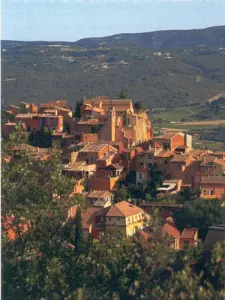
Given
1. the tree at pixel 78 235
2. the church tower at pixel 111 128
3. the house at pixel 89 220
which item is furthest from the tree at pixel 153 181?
the tree at pixel 78 235

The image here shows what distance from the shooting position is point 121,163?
2428 centimetres

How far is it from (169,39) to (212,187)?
76.7 meters

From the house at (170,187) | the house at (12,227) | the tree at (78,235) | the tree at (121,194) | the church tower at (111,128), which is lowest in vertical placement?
the tree at (121,194)

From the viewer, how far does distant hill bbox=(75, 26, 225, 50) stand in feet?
304

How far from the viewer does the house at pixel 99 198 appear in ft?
71.7

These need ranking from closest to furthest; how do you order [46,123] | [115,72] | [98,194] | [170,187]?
[98,194]
[170,187]
[46,123]
[115,72]

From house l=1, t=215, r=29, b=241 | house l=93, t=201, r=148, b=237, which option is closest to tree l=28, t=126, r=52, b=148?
house l=93, t=201, r=148, b=237

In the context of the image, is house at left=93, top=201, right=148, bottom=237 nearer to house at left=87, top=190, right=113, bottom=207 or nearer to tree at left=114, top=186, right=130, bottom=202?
house at left=87, top=190, right=113, bottom=207

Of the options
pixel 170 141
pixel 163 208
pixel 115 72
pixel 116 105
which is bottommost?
pixel 163 208

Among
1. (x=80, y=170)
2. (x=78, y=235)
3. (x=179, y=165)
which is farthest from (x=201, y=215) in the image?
(x=80, y=170)

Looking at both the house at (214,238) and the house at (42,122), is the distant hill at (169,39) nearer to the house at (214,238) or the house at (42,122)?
the house at (42,122)

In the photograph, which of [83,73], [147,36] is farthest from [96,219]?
[147,36]

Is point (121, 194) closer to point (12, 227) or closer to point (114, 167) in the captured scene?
point (114, 167)

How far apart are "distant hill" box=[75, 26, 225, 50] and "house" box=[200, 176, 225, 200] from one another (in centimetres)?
6710
